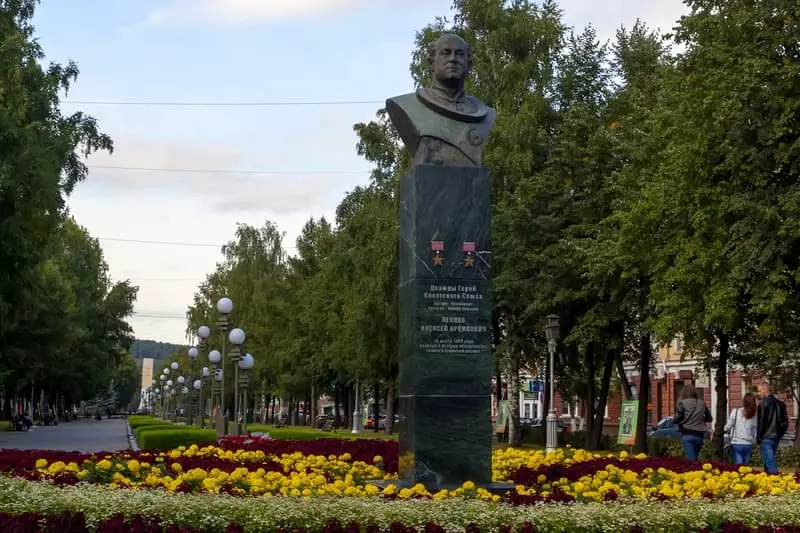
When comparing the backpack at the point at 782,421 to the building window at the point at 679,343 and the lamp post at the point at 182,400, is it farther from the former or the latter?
the lamp post at the point at 182,400

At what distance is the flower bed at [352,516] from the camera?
7.09 m

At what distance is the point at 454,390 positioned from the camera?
10.8 metres

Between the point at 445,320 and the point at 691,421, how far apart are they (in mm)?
8844

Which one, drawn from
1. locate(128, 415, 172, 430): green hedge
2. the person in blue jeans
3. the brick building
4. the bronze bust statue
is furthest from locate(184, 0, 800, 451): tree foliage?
the bronze bust statue

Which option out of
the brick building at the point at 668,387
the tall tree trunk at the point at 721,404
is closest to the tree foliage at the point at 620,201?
the tall tree trunk at the point at 721,404

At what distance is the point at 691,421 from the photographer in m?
18.2

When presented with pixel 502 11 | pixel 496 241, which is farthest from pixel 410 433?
pixel 502 11

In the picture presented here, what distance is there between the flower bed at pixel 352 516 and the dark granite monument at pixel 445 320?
8.87ft

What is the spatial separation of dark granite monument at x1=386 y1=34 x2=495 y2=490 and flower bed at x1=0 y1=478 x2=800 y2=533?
2704 millimetres

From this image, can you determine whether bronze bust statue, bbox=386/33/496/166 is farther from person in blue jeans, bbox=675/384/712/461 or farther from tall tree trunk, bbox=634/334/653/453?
tall tree trunk, bbox=634/334/653/453

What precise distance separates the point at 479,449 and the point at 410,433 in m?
0.72

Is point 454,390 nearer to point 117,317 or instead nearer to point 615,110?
point 615,110

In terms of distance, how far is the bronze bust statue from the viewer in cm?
1145

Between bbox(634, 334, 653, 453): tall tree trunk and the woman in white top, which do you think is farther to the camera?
bbox(634, 334, 653, 453): tall tree trunk
